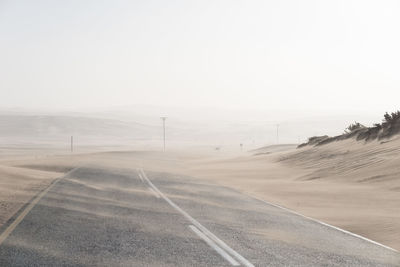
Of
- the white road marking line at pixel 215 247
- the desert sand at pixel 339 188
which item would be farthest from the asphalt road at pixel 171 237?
the desert sand at pixel 339 188

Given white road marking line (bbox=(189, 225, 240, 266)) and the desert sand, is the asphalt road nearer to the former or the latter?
white road marking line (bbox=(189, 225, 240, 266))

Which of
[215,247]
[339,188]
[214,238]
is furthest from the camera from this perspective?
[339,188]

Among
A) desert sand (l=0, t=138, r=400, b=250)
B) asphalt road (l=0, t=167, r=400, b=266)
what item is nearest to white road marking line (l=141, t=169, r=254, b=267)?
asphalt road (l=0, t=167, r=400, b=266)

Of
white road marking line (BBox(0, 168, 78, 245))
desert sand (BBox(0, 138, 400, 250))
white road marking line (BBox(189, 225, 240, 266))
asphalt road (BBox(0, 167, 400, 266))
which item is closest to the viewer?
white road marking line (BBox(189, 225, 240, 266))

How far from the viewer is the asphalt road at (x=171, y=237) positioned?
680cm

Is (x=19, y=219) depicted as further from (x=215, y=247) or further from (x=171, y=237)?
(x=215, y=247)

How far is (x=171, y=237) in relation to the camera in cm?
841

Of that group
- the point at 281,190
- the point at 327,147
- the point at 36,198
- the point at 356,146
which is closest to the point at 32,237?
the point at 36,198

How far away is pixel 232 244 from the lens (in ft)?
25.9

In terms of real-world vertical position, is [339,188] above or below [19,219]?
below

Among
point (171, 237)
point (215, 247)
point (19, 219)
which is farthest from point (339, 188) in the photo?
point (19, 219)

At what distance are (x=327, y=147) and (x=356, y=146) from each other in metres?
3.31

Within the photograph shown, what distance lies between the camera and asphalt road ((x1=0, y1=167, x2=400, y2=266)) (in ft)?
22.3

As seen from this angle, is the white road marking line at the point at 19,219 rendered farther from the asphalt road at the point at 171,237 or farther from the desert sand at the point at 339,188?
the desert sand at the point at 339,188
